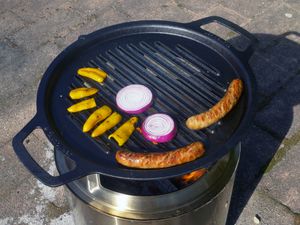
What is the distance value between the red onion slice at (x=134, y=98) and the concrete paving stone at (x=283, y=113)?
5.71 ft

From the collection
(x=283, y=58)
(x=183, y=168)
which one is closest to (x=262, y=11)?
(x=283, y=58)

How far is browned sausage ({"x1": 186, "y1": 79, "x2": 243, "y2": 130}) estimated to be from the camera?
211cm

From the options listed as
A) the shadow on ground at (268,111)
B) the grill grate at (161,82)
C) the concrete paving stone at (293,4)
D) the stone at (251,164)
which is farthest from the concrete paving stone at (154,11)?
the grill grate at (161,82)

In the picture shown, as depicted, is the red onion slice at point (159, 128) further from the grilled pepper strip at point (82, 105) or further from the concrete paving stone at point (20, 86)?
the concrete paving stone at point (20, 86)

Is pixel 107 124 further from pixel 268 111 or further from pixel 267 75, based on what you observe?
pixel 267 75

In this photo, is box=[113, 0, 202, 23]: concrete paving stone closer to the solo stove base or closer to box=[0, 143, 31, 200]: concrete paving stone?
box=[0, 143, 31, 200]: concrete paving stone

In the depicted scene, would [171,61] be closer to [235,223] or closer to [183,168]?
[183,168]

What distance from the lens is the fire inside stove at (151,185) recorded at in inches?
89.0

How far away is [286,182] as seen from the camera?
330 centimetres

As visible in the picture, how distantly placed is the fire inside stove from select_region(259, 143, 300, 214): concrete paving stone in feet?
4.01

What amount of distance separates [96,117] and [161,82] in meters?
0.48

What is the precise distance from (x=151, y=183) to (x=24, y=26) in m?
3.06

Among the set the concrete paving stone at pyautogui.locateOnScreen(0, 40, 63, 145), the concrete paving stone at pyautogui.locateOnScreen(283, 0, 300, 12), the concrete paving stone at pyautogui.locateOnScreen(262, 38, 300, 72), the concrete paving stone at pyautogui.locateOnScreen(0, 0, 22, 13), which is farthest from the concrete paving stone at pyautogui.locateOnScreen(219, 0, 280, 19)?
the concrete paving stone at pyautogui.locateOnScreen(0, 0, 22, 13)

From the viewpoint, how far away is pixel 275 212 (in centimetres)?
313
